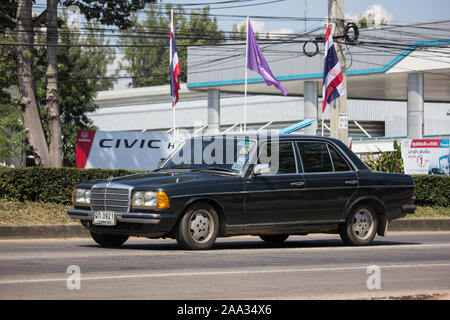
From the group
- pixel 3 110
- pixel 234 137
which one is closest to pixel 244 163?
pixel 234 137

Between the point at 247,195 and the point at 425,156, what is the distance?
687 inches

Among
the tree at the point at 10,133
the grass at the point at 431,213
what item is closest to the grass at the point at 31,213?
the grass at the point at 431,213

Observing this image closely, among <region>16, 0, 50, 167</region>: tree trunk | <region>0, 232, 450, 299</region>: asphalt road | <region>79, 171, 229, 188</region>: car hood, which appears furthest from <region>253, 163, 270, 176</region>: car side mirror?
<region>16, 0, 50, 167</region>: tree trunk

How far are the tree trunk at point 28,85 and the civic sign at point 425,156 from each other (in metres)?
12.5

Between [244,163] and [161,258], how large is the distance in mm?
2317

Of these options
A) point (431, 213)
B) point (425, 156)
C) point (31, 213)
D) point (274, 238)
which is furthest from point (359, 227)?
point (425, 156)

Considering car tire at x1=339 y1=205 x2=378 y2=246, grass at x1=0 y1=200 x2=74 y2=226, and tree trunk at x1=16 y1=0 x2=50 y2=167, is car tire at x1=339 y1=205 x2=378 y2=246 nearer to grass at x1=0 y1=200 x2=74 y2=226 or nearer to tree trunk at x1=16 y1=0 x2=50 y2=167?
grass at x1=0 y1=200 x2=74 y2=226

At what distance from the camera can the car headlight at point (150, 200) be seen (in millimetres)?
10570

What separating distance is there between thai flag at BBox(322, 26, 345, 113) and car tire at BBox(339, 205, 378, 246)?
901cm

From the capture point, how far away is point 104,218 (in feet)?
36.0

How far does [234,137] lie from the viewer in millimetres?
12102

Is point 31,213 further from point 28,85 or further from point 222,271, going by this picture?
point 222,271

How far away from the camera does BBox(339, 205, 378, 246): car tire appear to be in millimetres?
12570
